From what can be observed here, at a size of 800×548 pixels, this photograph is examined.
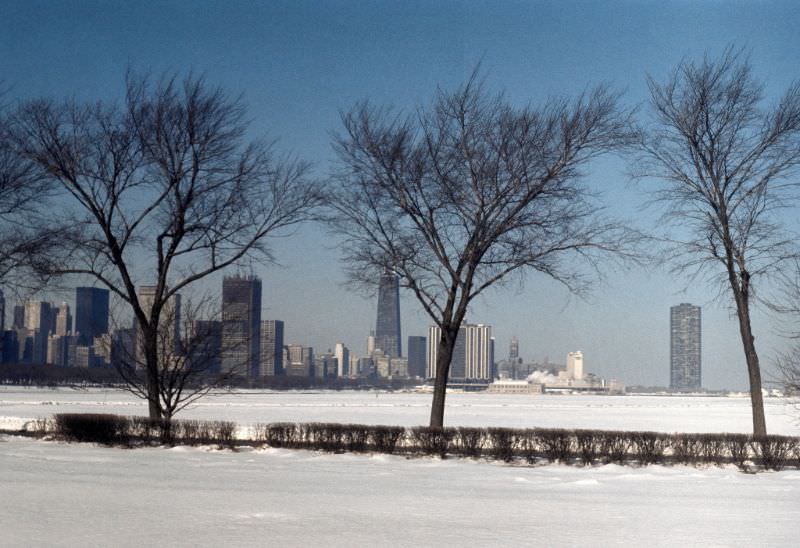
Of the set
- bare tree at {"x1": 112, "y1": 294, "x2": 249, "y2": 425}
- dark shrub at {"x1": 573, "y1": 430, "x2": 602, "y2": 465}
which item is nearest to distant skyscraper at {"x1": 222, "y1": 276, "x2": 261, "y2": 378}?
bare tree at {"x1": 112, "y1": 294, "x2": 249, "y2": 425}

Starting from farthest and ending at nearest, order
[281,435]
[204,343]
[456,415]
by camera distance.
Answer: [456,415]
[204,343]
[281,435]

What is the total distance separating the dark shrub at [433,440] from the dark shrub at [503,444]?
1.09 m

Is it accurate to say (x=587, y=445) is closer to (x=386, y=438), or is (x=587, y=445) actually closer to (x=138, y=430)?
(x=386, y=438)

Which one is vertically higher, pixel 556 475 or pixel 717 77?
pixel 717 77

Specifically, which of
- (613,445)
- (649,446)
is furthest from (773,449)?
(613,445)

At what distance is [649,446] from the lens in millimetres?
20578

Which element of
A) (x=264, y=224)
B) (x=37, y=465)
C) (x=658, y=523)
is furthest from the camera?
(x=264, y=224)

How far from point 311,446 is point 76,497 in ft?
29.6

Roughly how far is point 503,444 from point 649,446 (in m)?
3.29

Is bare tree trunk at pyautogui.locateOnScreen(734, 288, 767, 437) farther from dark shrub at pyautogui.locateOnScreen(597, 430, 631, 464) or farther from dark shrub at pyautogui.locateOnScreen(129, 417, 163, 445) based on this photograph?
dark shrub at pyautogui.locateOnScreen(129, 417, 163, 445)

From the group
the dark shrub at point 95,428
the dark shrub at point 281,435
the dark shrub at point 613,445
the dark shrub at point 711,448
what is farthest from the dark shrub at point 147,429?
the dark shrub at point 711,448

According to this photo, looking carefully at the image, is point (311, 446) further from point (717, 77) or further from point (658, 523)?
point (717, 77)

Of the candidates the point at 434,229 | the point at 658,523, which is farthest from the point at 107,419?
the point at 658,523

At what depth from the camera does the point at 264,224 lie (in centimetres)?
2656
